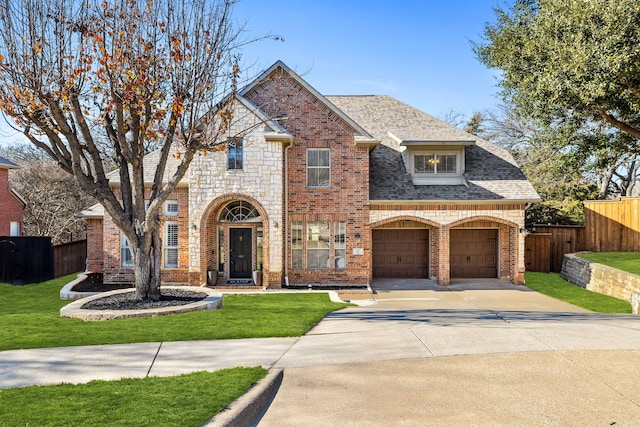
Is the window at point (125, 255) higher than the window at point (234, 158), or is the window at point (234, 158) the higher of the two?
the window at point (234, 158)

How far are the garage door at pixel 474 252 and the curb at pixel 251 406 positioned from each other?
15610mm

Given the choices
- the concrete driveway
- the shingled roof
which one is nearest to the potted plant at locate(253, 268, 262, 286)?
the shingled roof

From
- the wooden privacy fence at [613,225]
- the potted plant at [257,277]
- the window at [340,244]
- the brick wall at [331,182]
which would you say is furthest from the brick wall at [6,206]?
the wooden privacy fence at [613,225]

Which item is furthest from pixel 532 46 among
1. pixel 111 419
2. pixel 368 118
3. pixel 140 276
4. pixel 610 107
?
pixel 111 419

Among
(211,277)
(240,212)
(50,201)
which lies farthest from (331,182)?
(50,201)

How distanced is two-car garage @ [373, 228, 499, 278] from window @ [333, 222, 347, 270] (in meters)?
2.23

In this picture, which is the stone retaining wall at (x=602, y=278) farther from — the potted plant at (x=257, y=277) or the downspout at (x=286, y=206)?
the potted plant at (x=257, y=277)

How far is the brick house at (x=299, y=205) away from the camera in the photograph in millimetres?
17266

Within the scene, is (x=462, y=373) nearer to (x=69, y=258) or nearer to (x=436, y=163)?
(x=436, y=163)

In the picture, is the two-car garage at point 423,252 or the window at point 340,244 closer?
the window at point 340,244

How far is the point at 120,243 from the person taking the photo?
18328 millimetres

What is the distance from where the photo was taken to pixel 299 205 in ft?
59.6

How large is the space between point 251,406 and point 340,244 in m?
13.4

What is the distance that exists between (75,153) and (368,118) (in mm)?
14514
